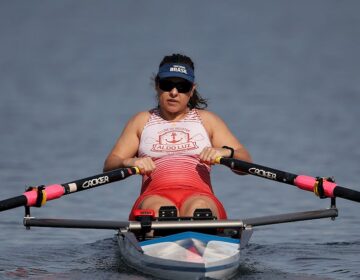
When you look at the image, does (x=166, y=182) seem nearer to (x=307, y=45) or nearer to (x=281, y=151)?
(x=281, y=151)

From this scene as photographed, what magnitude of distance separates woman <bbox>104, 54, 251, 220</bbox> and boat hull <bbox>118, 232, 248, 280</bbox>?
3.84 feet

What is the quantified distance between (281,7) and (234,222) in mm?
23390

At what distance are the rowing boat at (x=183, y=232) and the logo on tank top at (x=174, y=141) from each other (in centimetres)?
72

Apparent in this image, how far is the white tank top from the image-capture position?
11.7 m

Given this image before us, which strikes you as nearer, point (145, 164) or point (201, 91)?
point (145, 164)

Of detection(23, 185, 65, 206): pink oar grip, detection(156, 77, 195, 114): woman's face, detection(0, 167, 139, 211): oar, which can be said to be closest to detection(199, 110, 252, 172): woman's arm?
detection(156, 77, 195, 114): woman's face

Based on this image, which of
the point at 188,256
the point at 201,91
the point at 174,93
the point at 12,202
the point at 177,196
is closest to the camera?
the point at 188,256

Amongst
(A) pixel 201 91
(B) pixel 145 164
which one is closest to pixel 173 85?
(B) pixel 145 164

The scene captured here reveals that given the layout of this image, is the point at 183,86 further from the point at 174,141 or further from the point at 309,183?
the point at 309,183

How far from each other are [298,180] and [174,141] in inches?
63.8

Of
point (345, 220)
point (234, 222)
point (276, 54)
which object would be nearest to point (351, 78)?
point (276, 54)

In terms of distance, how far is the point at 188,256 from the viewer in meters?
9.34

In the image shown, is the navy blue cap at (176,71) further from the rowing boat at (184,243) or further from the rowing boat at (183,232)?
the rowing boat at (184,243)

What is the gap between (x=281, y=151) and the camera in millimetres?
18531
